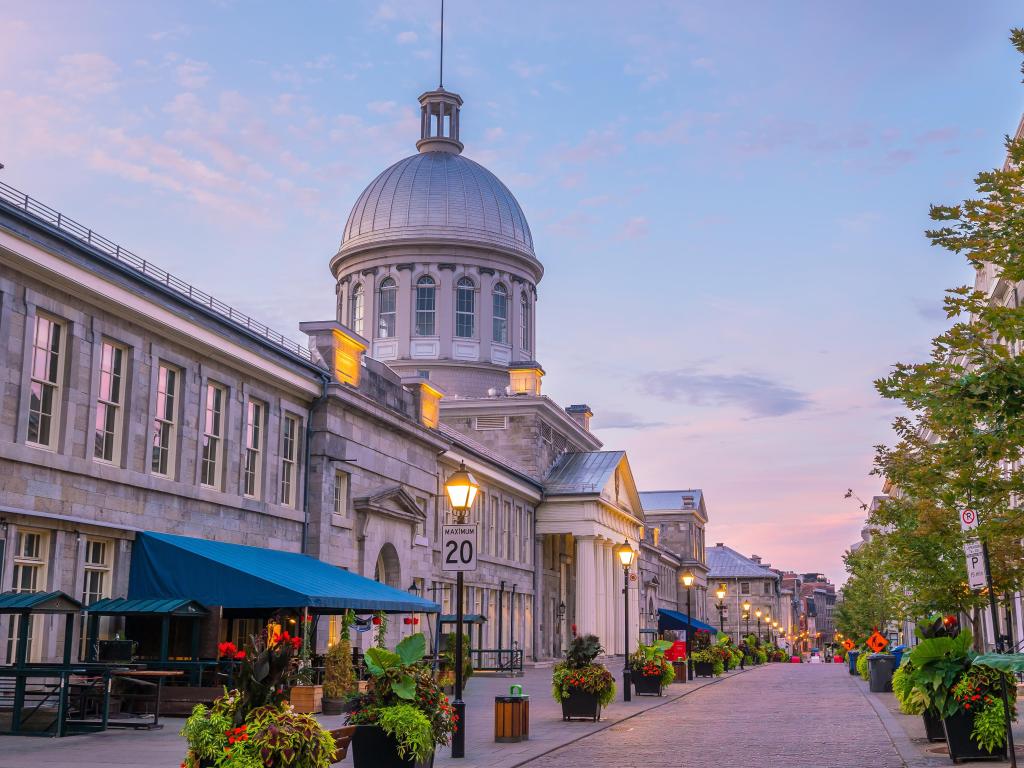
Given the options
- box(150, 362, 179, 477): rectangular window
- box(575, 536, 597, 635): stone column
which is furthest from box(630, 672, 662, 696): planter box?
box(575, 536, 597, 635): stone column

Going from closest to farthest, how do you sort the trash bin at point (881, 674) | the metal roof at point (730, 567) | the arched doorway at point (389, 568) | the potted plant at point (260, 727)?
the potted plant at point (260, 727), the trash bin at point (881, 674), the arched doorway at point (389, 568), the metal roof at point (730, 567)

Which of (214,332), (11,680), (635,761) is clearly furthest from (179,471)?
(635,761)

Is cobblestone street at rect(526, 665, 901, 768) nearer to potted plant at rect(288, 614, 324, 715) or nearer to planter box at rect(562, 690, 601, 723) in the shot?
planter box at rect(562, 690, 601, 723)

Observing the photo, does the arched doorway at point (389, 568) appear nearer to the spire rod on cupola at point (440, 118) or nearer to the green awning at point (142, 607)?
the green awning at point (142, 607)

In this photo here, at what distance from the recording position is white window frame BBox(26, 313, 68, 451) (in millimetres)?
22625

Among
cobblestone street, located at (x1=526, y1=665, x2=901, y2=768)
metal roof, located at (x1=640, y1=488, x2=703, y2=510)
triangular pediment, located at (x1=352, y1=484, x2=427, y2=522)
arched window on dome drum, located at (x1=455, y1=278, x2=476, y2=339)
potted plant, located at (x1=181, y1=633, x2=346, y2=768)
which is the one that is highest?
arched window on dome drum, located at (x1=455, y1=278, x2=476, y2=339)

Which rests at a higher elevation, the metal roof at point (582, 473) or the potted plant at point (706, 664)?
the metal roof at point (582, 473)

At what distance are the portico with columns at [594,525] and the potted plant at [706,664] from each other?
30.2 ft

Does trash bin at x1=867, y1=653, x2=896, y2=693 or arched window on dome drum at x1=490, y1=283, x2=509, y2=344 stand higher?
arched window on dome drum at x1=490, y1=283, x2=509, y2=344

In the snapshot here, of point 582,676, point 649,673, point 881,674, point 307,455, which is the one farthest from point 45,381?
point 881,674

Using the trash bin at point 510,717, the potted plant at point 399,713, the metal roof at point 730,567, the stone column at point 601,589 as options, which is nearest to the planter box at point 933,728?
the trash bin at point 510,717

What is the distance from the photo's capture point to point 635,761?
57.1 ft

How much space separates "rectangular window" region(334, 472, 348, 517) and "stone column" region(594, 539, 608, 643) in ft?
102

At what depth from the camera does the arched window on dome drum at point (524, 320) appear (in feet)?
247
